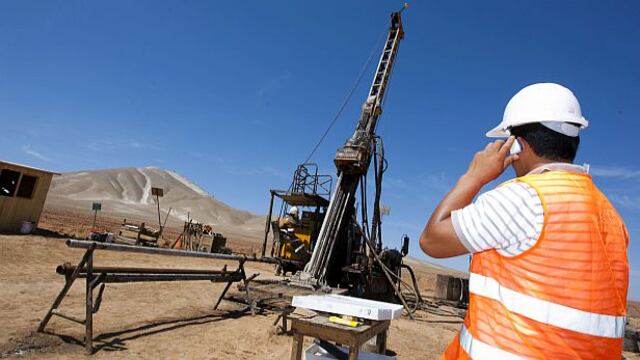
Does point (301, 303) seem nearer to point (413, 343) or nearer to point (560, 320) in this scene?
point (560, 320)

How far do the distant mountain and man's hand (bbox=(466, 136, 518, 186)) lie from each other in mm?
83480

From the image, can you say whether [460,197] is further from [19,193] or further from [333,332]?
[19,193]

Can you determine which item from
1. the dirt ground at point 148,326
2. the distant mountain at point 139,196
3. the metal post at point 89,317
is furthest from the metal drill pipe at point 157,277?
the distant mountain at point 139,196

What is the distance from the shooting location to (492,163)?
1.52 m

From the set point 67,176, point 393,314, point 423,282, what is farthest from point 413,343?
point 67,176

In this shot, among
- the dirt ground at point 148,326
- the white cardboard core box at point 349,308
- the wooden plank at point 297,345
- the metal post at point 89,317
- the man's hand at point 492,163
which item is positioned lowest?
the dirt ground at point 148,326

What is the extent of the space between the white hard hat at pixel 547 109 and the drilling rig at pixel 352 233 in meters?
10.2

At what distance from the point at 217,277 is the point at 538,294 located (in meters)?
7.47

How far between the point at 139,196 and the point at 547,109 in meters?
108

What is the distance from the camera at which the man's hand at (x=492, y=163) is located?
151 centimetres

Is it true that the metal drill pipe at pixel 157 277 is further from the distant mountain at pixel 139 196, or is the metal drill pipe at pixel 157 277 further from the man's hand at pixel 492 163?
the distant mountain at pixel 139 196

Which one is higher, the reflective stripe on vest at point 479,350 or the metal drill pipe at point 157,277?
the reflective stripe on vest at point 479,350

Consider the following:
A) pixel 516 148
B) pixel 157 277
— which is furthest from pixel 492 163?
pixel 157 277

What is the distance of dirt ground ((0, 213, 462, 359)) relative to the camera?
505 cm
